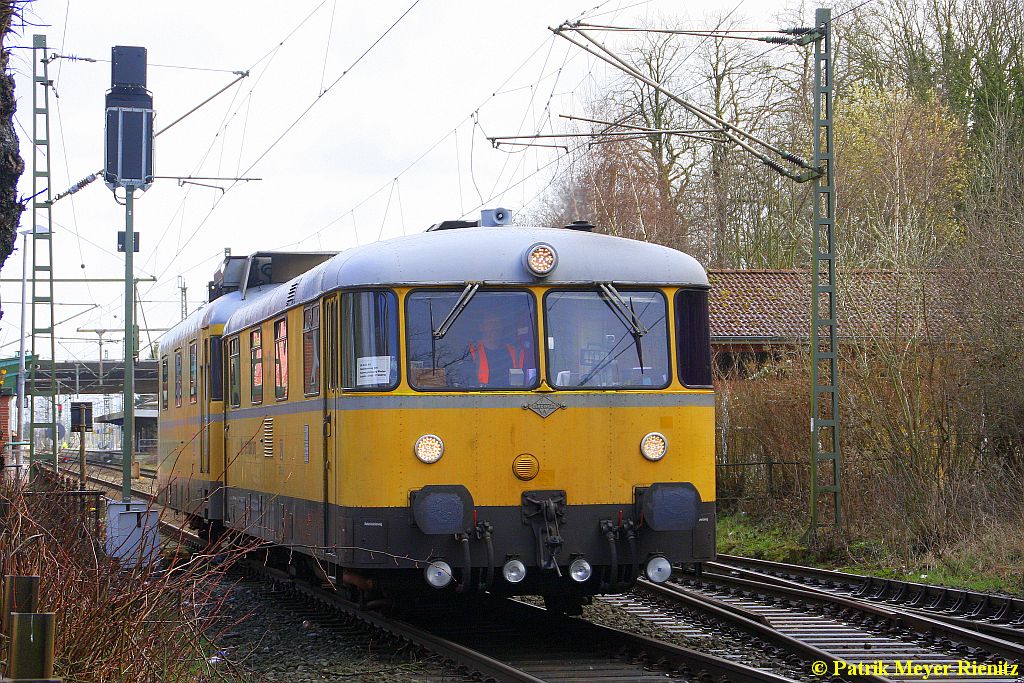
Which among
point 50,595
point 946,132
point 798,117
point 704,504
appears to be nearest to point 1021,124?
point 946,132

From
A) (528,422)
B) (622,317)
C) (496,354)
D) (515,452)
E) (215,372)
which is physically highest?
(622,317)

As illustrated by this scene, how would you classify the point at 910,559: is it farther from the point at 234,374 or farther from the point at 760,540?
the point at 234,374

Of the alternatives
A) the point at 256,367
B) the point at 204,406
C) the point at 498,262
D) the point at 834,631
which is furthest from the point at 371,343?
the point at 204,406

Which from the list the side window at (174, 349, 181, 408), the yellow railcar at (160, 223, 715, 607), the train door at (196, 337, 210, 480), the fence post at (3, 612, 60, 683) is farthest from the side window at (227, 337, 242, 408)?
the fence post at (3, 612, 60, 683)

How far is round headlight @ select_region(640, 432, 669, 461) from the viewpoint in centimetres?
972

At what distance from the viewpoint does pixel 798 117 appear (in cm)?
3691

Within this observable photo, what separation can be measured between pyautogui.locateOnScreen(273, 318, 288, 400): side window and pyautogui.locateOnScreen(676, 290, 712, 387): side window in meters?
3.56

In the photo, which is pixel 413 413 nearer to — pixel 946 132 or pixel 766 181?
pixel 946 132

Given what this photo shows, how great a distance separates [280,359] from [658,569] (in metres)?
4.15

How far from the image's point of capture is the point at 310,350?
1071 cm

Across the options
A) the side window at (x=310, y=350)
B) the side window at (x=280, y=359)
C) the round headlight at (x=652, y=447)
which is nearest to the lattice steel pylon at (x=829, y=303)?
the round headlight at (x=652, y=447)

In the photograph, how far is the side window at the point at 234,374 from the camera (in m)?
13.9

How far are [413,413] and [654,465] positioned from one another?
178 cm

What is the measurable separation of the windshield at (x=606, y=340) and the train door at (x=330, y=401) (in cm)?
156
